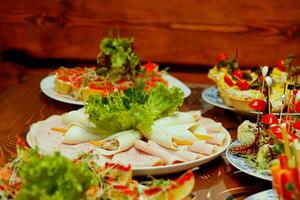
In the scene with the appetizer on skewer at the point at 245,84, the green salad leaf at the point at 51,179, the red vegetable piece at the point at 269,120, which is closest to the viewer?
the green salad leaf at the point at 51,179

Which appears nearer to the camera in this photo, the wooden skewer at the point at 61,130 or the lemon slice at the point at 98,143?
the lemon slice at the point at 98,143

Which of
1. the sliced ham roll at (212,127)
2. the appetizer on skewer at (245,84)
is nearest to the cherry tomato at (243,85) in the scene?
the appetizer on skewer at (245,84)

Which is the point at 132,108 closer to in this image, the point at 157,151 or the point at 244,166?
the point at 157,151

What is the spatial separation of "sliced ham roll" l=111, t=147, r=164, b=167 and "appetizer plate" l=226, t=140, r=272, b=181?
0.19 m

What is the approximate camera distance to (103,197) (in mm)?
1169

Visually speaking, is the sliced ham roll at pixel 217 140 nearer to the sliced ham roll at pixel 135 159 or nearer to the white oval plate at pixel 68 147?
the white oval plate at pixel 68 147

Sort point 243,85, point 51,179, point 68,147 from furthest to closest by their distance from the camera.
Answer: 1. point 243,85
2. point 68,147
3. point 51,179

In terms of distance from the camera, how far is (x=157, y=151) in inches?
58.5

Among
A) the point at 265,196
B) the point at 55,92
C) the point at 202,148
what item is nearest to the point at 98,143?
the point at 202,148

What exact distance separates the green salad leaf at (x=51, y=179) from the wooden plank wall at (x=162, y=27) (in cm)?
234

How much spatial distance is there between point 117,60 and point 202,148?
786mm

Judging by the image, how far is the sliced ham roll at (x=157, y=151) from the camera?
146cm

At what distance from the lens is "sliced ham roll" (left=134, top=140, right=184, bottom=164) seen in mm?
1456

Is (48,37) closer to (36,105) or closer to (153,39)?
(153,39)
